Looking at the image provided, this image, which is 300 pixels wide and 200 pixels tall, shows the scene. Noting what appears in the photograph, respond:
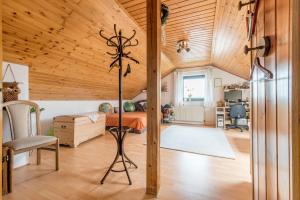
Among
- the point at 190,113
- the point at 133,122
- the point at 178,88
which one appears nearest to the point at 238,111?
the point at 190,113

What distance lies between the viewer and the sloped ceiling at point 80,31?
1.99m

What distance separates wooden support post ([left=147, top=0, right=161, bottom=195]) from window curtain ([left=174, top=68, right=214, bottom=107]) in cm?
494

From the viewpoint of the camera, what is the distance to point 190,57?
5.21 metres

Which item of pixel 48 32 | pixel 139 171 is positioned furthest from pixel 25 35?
pixel 139 171

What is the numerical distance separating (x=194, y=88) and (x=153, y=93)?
523 cm

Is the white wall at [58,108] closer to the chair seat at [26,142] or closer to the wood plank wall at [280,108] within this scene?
the chair seat at [26,142]

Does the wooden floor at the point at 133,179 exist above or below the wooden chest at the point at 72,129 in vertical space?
below

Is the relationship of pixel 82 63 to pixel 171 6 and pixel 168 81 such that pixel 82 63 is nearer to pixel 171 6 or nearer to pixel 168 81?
pixel 171 6

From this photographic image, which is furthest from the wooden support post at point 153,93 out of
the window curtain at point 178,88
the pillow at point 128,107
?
the window curtain at point 178,88

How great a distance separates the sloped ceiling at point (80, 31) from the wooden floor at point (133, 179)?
1627 millimetres

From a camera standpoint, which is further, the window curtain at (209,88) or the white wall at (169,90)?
the white wall at (169,90)

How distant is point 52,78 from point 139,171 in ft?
8.22

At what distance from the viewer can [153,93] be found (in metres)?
1.74

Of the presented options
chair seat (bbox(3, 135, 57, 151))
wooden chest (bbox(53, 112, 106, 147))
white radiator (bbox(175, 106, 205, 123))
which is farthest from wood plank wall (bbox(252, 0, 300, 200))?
white radiator (bbox(175, 106, 205, 123))
